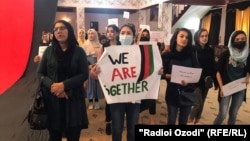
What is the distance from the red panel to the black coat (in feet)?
3.91

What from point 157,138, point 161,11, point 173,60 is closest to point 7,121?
point 173,60

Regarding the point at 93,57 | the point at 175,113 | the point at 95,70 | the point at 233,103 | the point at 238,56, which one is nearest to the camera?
the point at 95,70

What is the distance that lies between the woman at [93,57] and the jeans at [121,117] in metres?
2.07

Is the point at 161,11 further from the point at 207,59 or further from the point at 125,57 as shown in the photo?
the point at 125,57

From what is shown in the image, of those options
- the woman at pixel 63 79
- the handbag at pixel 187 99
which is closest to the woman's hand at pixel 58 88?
the woman at pixel 63 79

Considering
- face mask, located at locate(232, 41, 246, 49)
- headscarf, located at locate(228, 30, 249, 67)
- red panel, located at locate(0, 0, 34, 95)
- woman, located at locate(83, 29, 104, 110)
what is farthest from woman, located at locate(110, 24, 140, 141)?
woman, located at locate(83, 29, 104, 110)

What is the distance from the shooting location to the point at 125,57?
7.67ft

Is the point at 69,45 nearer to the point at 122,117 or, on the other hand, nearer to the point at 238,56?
the point at 122,117

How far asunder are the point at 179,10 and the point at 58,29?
10.8 metres

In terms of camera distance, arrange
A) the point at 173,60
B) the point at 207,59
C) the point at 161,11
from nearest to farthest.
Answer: the point at 173,60, the point at 207,59, the point at 161,11

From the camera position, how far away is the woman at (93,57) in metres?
4.37

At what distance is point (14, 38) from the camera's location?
311cm

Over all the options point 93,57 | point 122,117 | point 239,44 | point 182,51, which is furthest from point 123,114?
point 93,57

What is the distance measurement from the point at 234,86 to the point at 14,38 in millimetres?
2580
